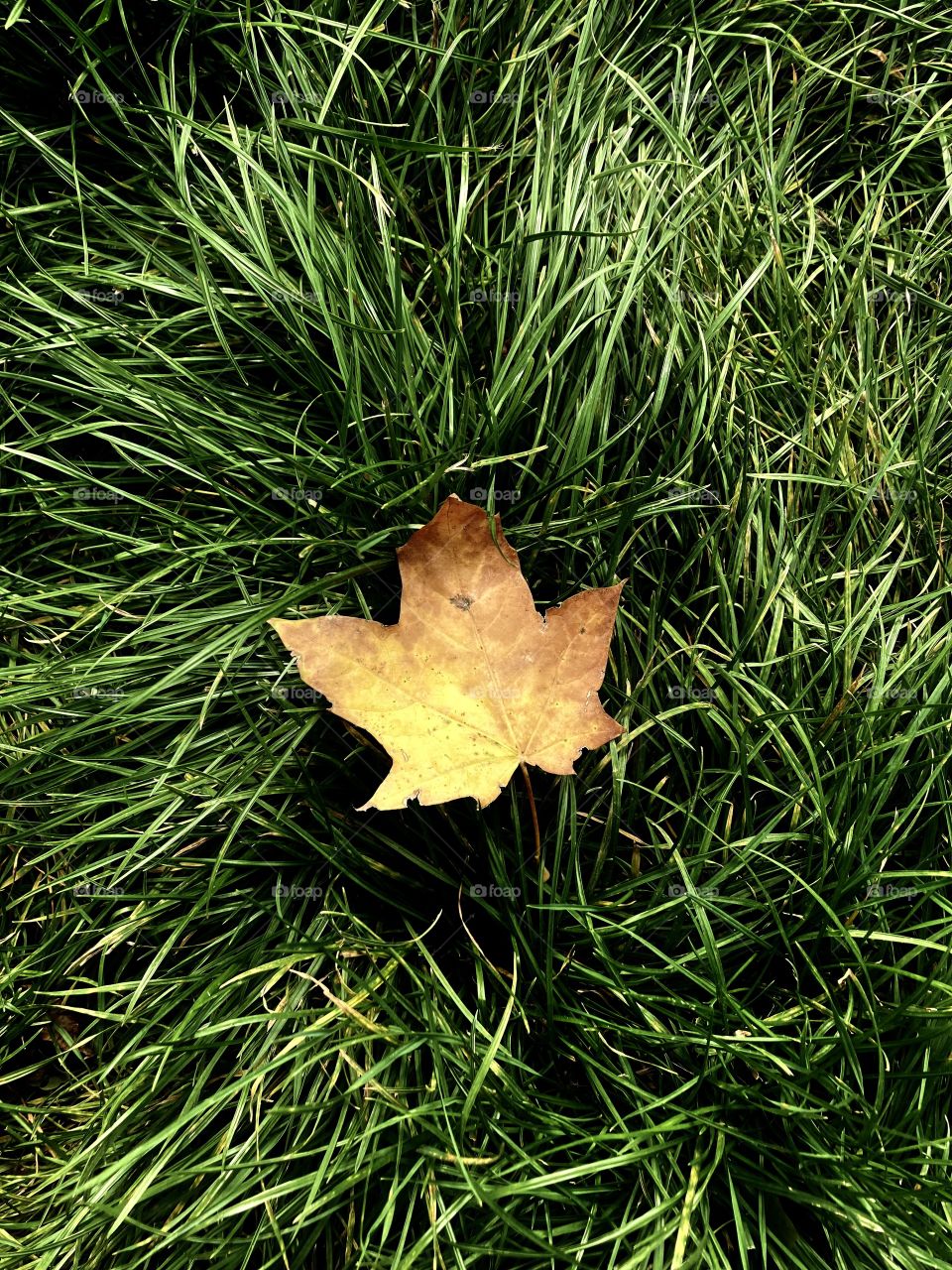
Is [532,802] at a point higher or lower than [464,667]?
lower

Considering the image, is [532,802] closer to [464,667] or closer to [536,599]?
[464,667]

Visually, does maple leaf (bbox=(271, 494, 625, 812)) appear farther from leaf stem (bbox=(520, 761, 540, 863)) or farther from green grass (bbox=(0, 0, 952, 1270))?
green grass (bbox=(0, 0, 952, 1270))

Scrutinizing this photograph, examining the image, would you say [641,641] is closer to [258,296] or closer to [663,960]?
[663,960]

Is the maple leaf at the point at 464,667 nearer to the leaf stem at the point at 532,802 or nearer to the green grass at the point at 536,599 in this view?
the leaf stem at the point at 532,802

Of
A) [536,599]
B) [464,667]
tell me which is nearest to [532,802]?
[464,667]

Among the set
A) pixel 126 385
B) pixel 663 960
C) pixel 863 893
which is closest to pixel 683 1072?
pixel 663 960

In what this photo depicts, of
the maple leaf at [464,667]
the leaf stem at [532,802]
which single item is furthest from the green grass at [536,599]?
the maple leaf at [464,667]

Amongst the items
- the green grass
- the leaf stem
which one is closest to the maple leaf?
the leaf stem
